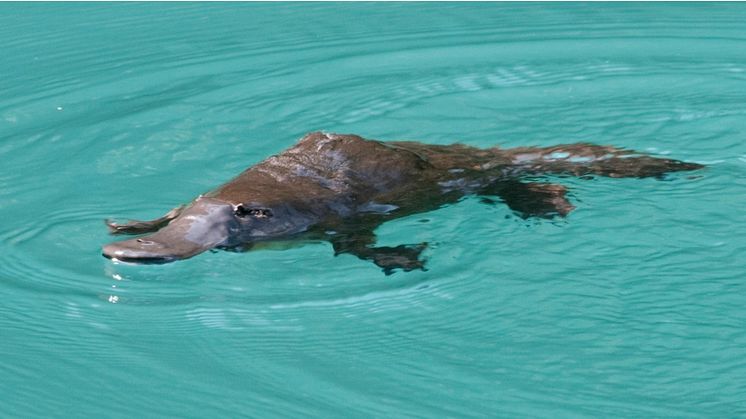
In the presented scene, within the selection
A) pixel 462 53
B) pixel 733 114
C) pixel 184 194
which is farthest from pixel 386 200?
pixel 462 53

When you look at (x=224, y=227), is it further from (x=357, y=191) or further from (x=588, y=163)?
(x=588, y=163)

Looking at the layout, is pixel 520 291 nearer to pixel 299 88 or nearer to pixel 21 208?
pixel 21 208

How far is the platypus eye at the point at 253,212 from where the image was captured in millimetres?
6496

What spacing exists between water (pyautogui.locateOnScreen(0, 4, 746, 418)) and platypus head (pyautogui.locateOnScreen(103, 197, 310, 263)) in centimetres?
11

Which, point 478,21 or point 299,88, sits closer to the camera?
point 299,88

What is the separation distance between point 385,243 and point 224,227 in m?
0.89

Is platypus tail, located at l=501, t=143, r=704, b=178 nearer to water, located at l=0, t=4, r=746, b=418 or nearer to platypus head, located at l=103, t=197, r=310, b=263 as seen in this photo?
water, located at l=0, t=4, r=746, b=418

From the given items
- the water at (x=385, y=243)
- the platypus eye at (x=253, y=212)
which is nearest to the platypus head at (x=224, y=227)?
the platypus eye at (x=253, y=212)

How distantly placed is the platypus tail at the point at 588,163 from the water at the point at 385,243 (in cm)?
A: 20

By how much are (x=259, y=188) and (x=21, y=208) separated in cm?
178

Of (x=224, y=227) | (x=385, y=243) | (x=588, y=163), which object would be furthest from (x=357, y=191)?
(x=588, y=163)

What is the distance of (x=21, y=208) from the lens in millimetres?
7512

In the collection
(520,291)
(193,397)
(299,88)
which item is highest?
(299,88)

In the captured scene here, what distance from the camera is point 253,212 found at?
6504mm
